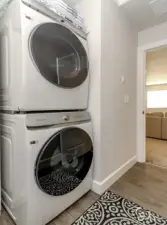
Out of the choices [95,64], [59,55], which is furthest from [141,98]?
[59,55]

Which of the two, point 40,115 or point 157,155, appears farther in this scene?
point 157,155

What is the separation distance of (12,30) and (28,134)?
809 mm

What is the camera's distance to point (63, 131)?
121 centimetres

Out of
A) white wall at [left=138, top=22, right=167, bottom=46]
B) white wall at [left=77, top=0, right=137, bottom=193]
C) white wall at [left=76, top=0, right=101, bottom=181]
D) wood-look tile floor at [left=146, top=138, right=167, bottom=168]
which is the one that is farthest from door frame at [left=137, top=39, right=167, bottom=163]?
white wall at [left=76, top=0, right=101, bottom=181]

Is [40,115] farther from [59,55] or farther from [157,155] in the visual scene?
[157,155]

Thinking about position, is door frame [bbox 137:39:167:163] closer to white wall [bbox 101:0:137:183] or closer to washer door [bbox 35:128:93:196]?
white wall [bbox 101:0:137:183]

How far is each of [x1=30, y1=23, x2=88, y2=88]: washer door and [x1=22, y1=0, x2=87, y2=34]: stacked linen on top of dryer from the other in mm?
135

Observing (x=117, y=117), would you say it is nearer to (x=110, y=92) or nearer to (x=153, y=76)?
(x=110, y=92)

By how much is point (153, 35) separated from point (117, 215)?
2434 mm

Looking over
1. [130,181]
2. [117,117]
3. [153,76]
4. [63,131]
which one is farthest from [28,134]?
[153,76]

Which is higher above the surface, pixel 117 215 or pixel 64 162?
pixel 64 162

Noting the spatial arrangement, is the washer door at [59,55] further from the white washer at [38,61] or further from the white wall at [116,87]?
the white wall at [116,87]

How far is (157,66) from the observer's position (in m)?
4.16

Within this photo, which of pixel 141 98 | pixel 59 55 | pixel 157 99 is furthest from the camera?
pixel 157 99
